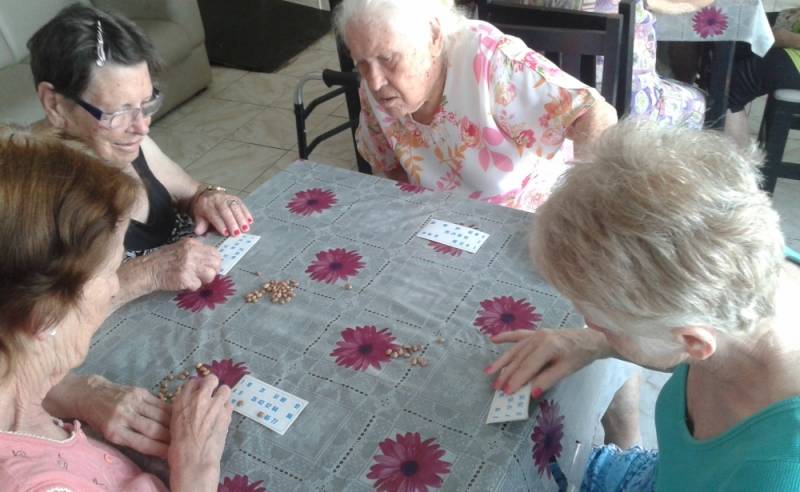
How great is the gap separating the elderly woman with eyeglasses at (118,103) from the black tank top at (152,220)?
2 centimetres

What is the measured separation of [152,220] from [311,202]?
50 cm

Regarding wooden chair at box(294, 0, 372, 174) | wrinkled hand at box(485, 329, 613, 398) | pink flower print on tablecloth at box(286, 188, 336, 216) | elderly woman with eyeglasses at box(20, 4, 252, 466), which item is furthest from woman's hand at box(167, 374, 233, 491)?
wooden chair at box(294, 0, 372, 174)

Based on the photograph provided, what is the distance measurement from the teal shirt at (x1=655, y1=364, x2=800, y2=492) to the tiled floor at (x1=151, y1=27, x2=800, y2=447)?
85.9 inches

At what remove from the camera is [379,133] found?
6.50 feet

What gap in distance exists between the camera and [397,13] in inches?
62.2

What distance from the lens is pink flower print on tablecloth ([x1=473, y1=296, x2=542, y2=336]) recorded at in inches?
47.7

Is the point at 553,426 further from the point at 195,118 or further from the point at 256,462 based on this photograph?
the point at 195,118

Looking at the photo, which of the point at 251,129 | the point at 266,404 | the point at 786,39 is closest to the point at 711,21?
the point at 786,39

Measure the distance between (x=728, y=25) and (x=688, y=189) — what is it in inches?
82.9

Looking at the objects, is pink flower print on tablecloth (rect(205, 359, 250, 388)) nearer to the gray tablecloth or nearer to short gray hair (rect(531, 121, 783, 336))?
the gray tablecloth

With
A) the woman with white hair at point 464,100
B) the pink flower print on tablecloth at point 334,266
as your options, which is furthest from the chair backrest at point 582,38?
the pink flower print on tablecloth at point 334,266

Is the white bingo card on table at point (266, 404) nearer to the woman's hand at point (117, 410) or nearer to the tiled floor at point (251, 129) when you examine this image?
the woman's hand at point (117, 410)

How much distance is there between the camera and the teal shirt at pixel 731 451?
757 mm

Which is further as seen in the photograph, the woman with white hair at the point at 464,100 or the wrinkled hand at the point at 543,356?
the woman with white hair at the point at 464,100
